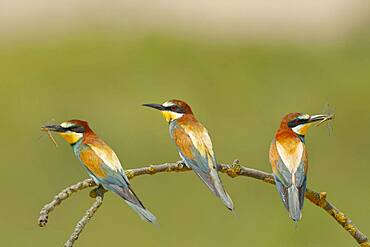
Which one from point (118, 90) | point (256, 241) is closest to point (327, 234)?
point (256, 241)

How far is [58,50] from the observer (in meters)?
9.58

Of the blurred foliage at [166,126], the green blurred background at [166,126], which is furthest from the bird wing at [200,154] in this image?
the green blurred background at [166,126]

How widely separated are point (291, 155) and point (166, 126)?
548cm

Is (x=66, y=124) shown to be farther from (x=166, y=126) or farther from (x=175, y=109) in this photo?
(x=166, y=126)

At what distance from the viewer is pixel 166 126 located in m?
6.96

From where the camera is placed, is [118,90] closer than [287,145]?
No

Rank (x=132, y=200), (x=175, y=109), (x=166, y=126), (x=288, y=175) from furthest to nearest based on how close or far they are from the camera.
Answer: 1. (x=166, y=126)
2. (x=175, y=109)
3. (x=288, y=175)
4. (x=132, y=200)

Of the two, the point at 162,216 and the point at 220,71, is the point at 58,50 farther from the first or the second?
the point at 162,216

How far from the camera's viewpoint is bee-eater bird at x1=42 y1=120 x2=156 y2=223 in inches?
53.4

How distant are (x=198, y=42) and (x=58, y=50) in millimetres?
1289

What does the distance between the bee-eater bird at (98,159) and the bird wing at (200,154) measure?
0.11 metres

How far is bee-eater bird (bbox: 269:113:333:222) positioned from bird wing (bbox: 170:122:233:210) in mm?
79

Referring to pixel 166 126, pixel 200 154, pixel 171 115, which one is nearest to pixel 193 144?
pixel 200 154

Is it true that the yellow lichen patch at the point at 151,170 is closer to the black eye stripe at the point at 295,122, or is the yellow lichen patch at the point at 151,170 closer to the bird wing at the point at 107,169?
the bird wing at the point at 107,169
